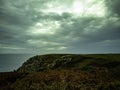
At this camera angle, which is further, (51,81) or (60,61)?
(60,61)

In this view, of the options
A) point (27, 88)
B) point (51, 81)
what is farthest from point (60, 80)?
point (27, 88)

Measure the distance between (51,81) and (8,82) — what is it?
7628 mm

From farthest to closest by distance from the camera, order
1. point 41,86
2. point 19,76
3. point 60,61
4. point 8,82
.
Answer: point 60,61
point 19,76
point 8,82
point 41,86

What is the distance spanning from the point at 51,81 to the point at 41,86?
152 cm

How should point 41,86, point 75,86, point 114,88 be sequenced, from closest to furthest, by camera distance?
point 114,88
point 75,86
point 41,86

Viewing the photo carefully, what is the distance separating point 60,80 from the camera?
62.1 feet

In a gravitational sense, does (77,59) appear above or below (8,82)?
above

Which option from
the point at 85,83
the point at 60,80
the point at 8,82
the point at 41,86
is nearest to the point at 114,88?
the point at 85,83

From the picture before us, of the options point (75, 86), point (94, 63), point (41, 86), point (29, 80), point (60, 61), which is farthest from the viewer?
point (60, 61)

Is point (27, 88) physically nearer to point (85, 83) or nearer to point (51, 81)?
point (51, 81)

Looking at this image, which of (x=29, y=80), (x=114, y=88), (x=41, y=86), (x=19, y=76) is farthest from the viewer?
(x=19, y=76)

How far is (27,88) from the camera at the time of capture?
749 inches

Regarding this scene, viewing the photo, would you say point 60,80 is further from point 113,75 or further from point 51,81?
point 113,75

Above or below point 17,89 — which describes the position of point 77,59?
above
